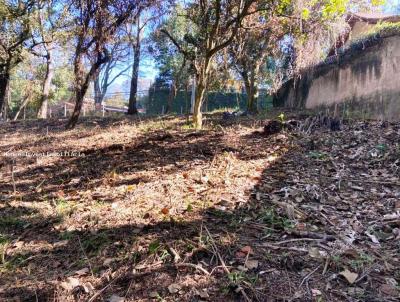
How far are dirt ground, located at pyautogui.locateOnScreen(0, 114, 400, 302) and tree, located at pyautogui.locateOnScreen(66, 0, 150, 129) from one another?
315 centimetres

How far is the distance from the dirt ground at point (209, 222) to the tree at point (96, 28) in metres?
3.15

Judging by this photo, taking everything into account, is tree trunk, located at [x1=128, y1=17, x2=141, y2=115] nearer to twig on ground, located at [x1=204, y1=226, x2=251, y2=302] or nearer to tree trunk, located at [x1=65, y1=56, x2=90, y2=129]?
tree trunk, located at [x1=65, y1=56, x2=90, y2=129]

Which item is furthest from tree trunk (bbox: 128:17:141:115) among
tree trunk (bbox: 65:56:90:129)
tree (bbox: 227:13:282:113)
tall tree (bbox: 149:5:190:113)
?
tree trunk (bbox: 65:56:90:129)

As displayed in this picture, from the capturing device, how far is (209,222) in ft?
10.1

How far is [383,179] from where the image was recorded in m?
4.05

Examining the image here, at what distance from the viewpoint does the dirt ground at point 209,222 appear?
7.78ft

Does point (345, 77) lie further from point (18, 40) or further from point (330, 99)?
point (18, 40)

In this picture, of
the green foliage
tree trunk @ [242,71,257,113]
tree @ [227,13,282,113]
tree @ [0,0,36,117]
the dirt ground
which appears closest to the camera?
the dirt ground

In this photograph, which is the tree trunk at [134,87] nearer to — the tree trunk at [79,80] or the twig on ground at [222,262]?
the tree trunk at [79,80]

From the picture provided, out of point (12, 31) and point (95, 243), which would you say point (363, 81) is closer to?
point (95, 243)

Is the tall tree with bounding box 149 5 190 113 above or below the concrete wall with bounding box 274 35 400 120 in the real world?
above

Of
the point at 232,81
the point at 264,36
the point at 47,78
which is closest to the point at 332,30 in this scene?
the point at 264,36

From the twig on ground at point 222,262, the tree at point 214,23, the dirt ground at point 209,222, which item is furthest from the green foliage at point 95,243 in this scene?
the tree at point 214,23

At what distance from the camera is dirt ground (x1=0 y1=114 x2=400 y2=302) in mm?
2371
